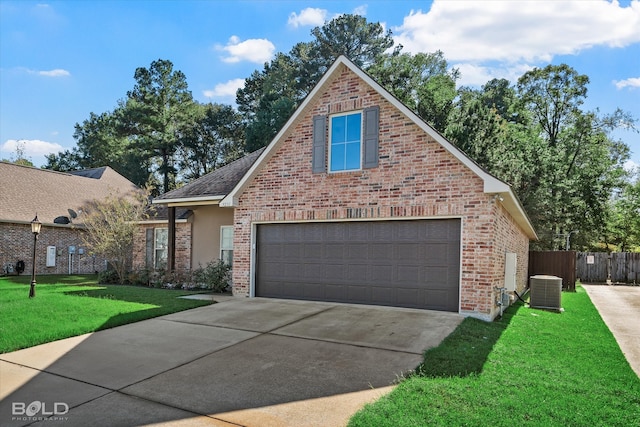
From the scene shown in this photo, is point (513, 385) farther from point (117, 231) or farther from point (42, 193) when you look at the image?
point (42, 193)

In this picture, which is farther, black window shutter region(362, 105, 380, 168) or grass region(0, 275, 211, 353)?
black window shutter region(362, 105, 380, 168)

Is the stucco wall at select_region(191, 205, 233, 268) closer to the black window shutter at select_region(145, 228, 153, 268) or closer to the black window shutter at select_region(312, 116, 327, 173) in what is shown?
the black window shutter at select_region(145, 228, 153, 268)

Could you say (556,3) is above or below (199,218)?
above

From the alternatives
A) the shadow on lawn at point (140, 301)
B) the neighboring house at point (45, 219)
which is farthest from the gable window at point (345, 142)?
the neighboring house at point (45, 219)

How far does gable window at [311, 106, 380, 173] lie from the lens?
10273 millimetres

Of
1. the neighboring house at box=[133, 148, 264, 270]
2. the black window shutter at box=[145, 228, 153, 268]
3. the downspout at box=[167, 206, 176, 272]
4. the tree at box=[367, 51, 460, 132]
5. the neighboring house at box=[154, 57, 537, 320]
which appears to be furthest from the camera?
the tree at box=[367, 51, 460, 132]

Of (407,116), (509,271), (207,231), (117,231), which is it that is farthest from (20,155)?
(509,271)

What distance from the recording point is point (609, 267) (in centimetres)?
2456

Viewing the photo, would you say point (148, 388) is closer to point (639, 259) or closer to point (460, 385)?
point (460, 385)

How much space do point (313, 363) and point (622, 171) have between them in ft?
127

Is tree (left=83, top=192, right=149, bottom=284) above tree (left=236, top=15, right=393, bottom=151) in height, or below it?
below

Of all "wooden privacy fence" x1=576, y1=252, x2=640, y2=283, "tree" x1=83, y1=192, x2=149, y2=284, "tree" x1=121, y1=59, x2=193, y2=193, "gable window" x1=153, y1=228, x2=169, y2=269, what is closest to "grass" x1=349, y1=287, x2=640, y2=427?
"gable window" x1=153, y1=228, x2=169, y2=269

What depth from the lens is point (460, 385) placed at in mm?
4797

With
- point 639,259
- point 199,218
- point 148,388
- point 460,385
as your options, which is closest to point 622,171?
point 639,259
